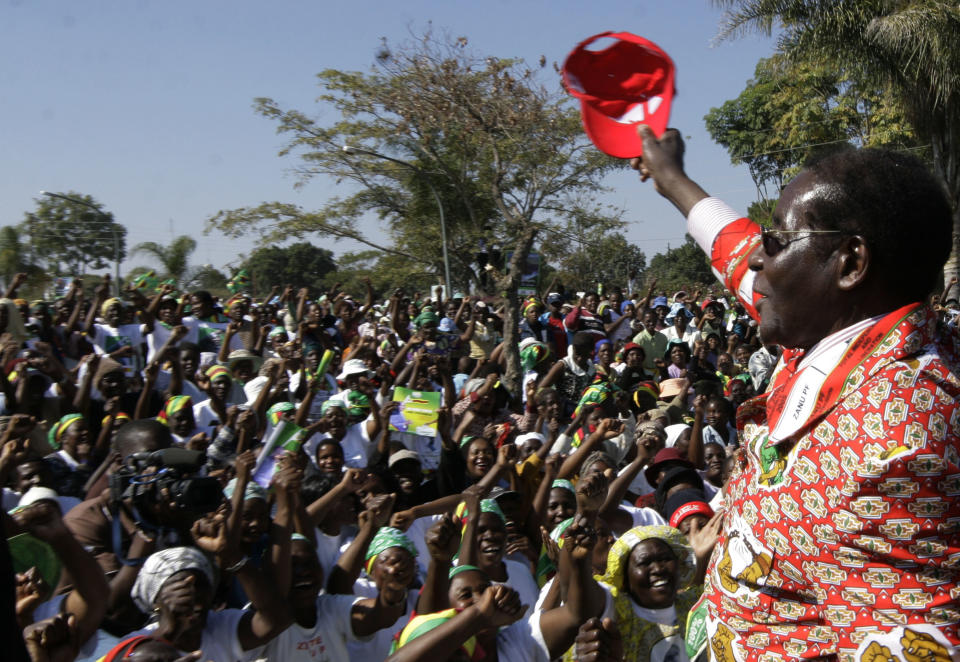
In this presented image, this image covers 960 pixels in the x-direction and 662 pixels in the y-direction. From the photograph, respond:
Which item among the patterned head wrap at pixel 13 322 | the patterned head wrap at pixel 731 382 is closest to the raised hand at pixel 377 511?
the patterned head wrap at pixel 13 322

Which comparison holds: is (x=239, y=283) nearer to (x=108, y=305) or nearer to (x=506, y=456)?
(x=108, y=305)

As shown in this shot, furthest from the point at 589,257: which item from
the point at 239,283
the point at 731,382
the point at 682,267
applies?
the point at 682,267

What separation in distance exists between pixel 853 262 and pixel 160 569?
253 cm

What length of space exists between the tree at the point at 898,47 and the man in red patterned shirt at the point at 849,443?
12562mm

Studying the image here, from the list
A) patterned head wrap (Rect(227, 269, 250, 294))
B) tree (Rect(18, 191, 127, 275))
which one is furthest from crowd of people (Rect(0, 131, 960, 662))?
tree (Rect(18, 191, 127, 275))

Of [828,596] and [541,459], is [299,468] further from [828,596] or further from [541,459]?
[828,596]

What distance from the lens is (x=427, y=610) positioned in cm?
337

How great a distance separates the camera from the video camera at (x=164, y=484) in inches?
143

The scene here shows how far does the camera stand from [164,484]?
3.65 meters

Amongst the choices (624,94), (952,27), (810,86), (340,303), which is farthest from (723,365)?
(810,86)

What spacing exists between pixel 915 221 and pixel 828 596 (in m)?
0.61

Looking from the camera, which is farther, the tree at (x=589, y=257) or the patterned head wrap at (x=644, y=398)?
the tree at (x=589, y=257)

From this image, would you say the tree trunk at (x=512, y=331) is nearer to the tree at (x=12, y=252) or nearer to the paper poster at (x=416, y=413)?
the paper poster at (x=416, y=413)

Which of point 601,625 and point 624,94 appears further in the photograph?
point 601,625
